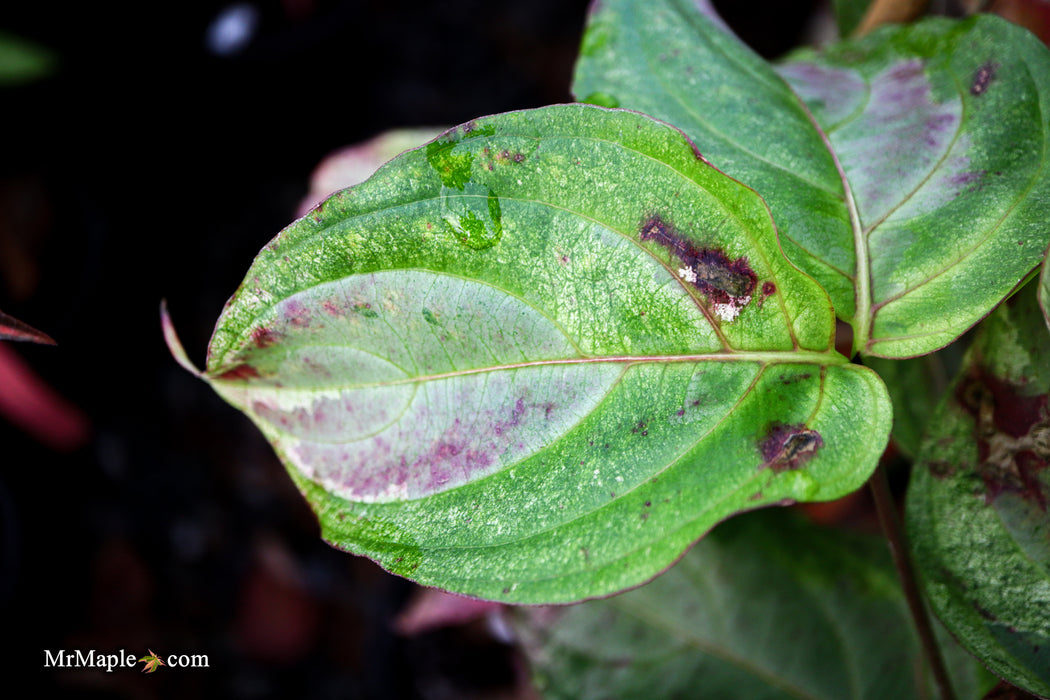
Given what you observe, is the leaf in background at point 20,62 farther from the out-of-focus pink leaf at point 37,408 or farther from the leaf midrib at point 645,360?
the leaf midrib at point 645,360

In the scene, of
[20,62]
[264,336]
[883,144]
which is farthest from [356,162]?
[20,62]

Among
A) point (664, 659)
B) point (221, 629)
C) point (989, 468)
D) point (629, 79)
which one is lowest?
point (221, 629)

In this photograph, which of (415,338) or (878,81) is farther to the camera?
(878,81)

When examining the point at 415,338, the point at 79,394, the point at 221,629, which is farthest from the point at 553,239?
the point at 79,394

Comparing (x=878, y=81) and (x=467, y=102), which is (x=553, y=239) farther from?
(x=467, y=102)

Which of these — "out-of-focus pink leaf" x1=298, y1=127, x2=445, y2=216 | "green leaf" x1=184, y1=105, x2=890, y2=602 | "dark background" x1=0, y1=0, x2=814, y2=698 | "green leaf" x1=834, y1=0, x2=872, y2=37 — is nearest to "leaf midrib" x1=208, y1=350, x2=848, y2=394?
"green leaf" x1=184, y1=105, x2=890, y2=602

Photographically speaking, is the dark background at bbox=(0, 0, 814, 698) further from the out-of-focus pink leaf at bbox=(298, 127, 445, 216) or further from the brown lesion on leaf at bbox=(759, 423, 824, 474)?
the brown lesion on leaf at bbox=(759, 423, 824, 474)
